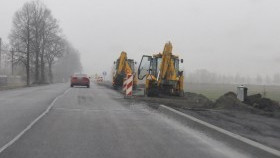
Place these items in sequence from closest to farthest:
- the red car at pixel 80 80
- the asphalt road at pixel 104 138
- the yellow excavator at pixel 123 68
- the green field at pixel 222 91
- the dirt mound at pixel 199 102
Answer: the asphalt road at pixel 104 138, the dirt mound at pixel 199 102, the green field at pixel 222 91, the yellow excavator at pixel 123 68, the red car at pixel 80 80

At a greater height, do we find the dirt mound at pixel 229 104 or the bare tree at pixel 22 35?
the bare tree at pixel 22 35

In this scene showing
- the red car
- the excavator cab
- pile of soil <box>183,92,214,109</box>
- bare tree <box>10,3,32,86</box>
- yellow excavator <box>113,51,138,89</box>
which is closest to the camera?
pile of soil <box>183,92,214,109</box>

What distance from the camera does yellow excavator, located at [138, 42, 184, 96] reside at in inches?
1092

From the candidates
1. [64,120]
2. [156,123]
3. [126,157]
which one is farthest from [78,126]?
[126,157]

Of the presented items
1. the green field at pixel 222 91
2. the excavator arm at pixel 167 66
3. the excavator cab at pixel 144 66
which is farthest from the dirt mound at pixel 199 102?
the green field at pixel 222 91

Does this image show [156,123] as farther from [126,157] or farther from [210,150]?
[126,157]

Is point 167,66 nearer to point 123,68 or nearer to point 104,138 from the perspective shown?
point 123,68

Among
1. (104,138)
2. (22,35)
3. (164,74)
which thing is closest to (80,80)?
(22,35)

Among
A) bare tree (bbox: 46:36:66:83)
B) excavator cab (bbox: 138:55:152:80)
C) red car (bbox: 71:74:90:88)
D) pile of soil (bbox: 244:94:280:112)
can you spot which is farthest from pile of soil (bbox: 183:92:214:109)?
bare tree (bbox: 46:36:66:83)

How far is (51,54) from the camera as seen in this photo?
8131 centimetres

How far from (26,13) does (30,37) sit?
148 inches

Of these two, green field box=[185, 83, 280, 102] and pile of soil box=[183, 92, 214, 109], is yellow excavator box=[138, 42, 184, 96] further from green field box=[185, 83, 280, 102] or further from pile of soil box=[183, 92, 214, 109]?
green field box=[185, 83, 280, 102]

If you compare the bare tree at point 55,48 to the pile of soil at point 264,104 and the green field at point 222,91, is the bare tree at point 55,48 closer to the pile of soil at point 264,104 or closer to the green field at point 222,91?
the green field at point 222,91

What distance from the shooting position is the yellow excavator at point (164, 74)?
27734 mm
